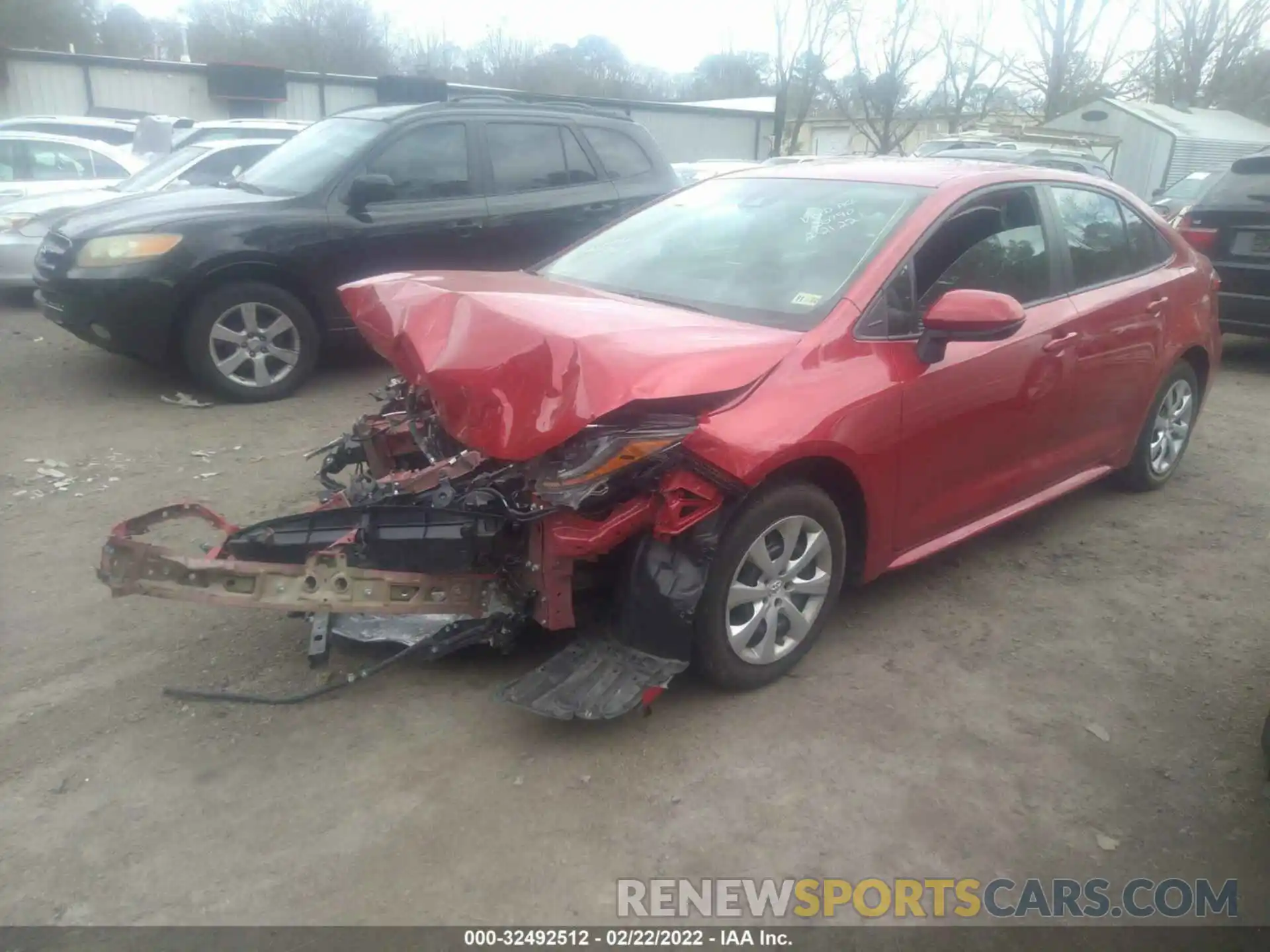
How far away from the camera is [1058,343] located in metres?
3.98

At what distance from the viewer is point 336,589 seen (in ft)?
9.77

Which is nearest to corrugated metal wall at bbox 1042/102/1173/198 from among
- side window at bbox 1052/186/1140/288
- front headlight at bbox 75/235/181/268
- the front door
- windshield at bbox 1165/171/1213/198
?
windshield at bbox 1165/171/1213/198

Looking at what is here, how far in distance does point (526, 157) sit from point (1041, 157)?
10.6 m

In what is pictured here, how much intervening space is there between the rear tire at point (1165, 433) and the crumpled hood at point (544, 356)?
8.99 feet

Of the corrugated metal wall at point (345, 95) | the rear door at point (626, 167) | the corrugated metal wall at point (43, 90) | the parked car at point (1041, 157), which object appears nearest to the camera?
the rear door at point (626, 167)

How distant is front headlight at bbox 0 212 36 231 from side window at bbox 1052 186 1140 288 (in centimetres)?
848

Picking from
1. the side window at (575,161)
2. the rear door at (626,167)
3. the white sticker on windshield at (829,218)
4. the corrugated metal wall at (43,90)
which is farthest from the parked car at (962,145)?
the corrugated metal wall at (43,90)

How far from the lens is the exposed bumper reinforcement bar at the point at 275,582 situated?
289cm

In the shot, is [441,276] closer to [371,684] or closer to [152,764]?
[371,684]

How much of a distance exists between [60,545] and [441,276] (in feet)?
7.14

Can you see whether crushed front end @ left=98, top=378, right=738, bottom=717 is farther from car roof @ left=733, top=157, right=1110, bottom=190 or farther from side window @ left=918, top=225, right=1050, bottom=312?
car roof @ left=733, top=157, right=1110, bottom=190

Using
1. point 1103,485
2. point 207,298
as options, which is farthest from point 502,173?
point 1103,485

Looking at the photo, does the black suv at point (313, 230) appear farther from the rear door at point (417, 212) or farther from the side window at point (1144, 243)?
the side window at point (1144, 243)

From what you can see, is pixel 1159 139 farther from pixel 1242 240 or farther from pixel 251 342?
pixel 251 342
